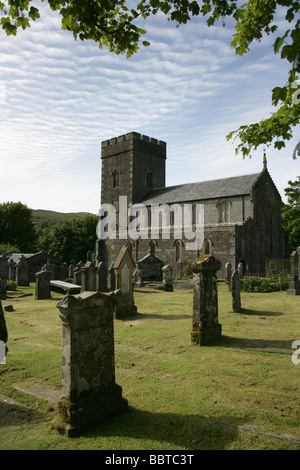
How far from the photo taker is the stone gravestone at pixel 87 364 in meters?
4.10

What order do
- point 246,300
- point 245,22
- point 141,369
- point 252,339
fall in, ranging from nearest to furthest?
1. point 141,369
2. point 245,22
3. point 252,339
4. point 246,300

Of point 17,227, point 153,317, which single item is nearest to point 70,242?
point 17,227

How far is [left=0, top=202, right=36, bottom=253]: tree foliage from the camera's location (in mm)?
51500

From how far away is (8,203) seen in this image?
54125mm

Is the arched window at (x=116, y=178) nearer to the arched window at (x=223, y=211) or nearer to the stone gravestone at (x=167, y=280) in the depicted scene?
the arched window at (x=223, y=211)

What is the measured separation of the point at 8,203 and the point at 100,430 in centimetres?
5528

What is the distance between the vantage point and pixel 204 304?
780 cm

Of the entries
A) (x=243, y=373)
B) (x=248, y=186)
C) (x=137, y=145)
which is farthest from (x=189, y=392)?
(x=137, y=145)

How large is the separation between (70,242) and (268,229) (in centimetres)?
2773

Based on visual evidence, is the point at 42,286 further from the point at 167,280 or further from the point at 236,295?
the point at 236,295

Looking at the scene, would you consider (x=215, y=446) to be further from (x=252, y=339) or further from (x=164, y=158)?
(x=164, y=158)

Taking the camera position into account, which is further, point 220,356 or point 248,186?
point 248,186

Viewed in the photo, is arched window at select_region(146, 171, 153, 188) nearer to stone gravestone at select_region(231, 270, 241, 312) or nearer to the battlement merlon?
the battlement merlon

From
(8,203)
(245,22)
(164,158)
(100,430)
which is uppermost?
(164,158)
